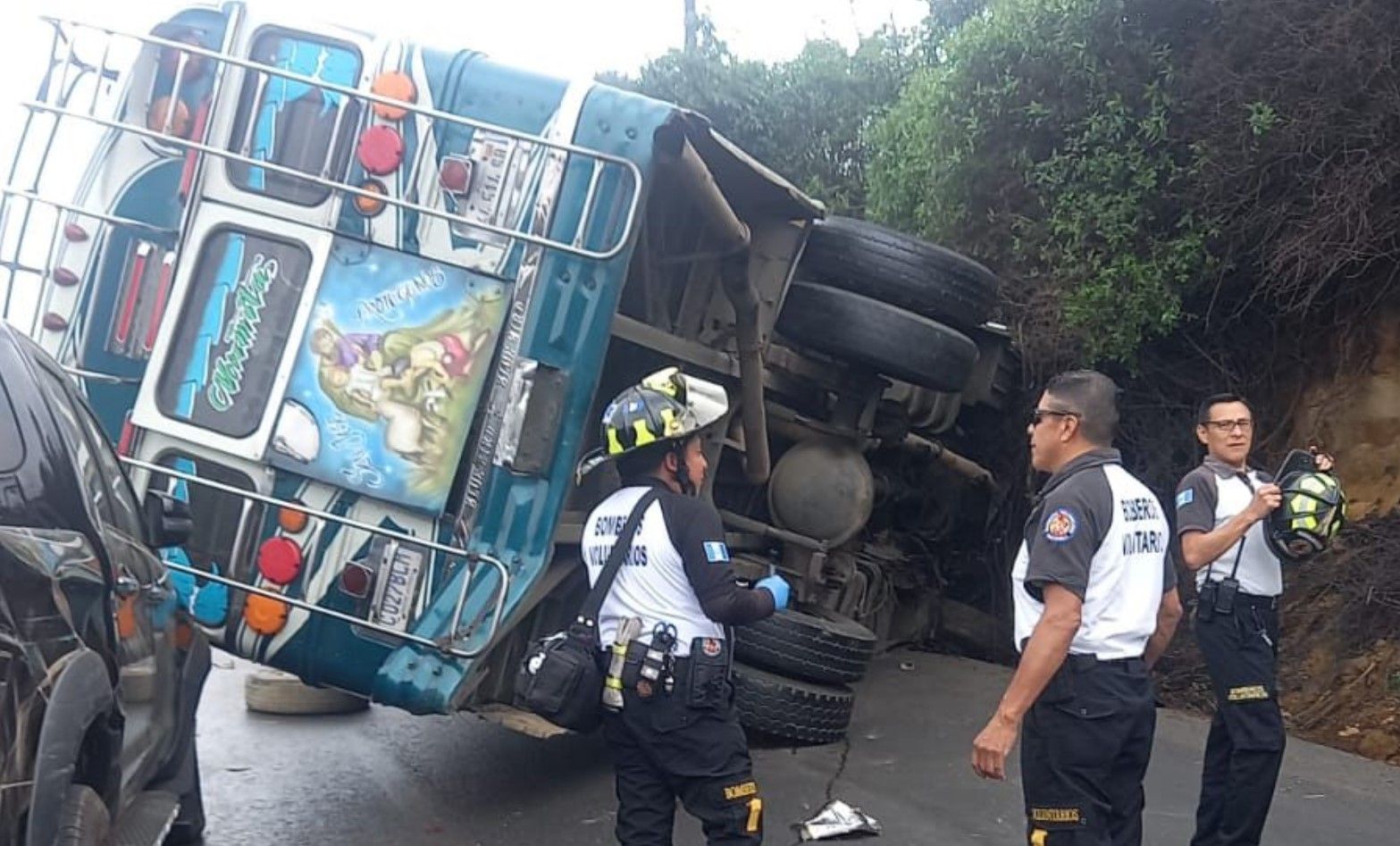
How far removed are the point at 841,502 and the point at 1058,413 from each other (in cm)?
281

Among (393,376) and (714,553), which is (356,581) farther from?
(714,553)

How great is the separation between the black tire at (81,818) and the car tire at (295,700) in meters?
3.68

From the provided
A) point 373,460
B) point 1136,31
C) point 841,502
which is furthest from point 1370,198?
point 373,460

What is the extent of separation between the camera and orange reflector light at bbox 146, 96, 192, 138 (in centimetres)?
478

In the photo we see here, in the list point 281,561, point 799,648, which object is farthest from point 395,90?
point 799,648

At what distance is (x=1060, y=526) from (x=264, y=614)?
8.82 feet

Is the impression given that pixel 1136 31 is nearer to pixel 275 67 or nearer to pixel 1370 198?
pixel 1370 198

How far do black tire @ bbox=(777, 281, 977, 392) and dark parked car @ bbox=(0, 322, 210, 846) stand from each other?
2936 mm

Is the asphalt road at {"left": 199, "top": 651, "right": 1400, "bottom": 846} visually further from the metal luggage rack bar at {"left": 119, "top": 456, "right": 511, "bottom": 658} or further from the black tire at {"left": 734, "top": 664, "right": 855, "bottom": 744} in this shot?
the metal luggage rack bar at {"left": 119, "top": 456, "right": 511, "bottom": 658}

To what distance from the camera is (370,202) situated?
471 centimetres

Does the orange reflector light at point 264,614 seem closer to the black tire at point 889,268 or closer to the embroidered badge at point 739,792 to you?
the embroidered badge at point 739,792

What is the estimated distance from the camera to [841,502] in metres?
6.50

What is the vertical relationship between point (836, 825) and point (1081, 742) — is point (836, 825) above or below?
below

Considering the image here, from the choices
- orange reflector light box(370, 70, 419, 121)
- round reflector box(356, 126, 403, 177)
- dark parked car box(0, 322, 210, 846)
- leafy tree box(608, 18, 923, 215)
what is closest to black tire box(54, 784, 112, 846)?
dark parked car box(0, 322, 210, 846)
